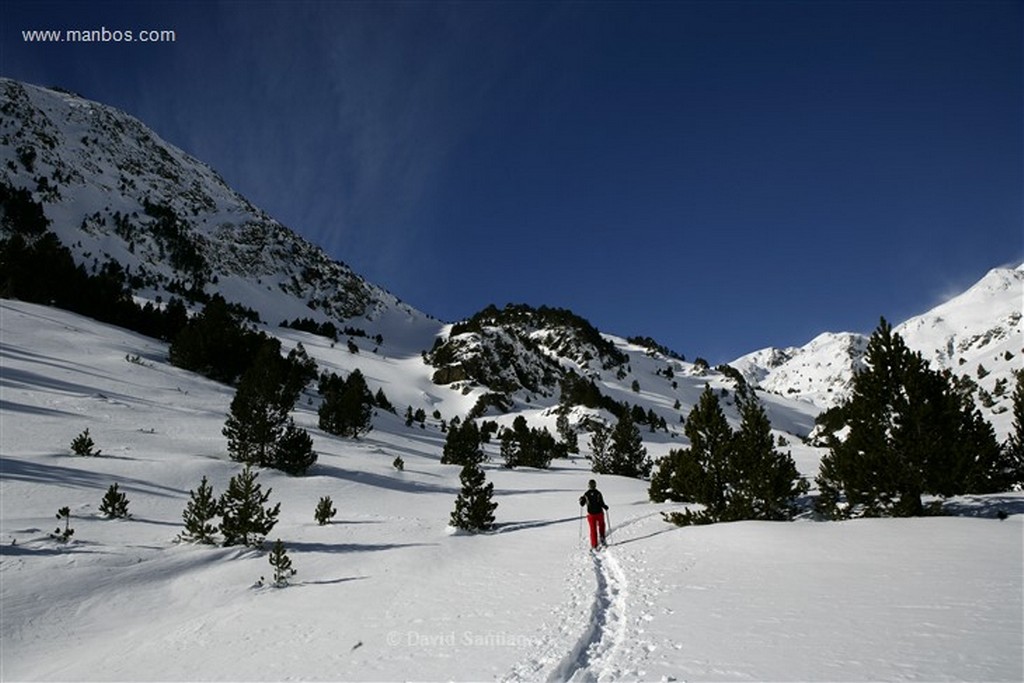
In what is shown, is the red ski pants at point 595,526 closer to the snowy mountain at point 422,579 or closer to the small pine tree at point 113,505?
the snowy mountain at point 422,579

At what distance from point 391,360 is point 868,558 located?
11528cm

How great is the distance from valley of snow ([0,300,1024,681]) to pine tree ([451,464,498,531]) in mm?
691

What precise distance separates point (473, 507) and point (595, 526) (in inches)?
206

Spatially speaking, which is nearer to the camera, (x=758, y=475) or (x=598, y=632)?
(x=598, y=632)

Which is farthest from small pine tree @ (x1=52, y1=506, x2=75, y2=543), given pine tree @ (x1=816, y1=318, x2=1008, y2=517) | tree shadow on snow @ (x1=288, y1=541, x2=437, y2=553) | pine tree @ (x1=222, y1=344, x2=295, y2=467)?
pine tree @ (x1=816, y1=318, x2=1008, y2=517)

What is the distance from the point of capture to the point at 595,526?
1507 cm

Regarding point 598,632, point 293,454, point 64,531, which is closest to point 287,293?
point 293,454

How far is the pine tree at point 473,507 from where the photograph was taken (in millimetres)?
18219

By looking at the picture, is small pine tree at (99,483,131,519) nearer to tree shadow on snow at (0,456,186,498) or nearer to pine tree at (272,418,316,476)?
tree shadow on snow at (0,456,186,498)

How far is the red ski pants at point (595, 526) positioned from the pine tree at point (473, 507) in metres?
4.29

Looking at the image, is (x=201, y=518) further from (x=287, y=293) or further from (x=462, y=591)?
(x=287, y=293)

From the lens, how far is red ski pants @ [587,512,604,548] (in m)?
14.9

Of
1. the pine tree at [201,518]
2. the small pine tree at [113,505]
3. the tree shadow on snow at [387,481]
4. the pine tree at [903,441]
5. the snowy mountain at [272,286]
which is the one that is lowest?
the tree shadow on snow at [387,481]

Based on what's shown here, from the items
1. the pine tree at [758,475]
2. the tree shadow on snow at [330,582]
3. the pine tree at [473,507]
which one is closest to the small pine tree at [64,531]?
the tree shadow on snow at [330,582]
